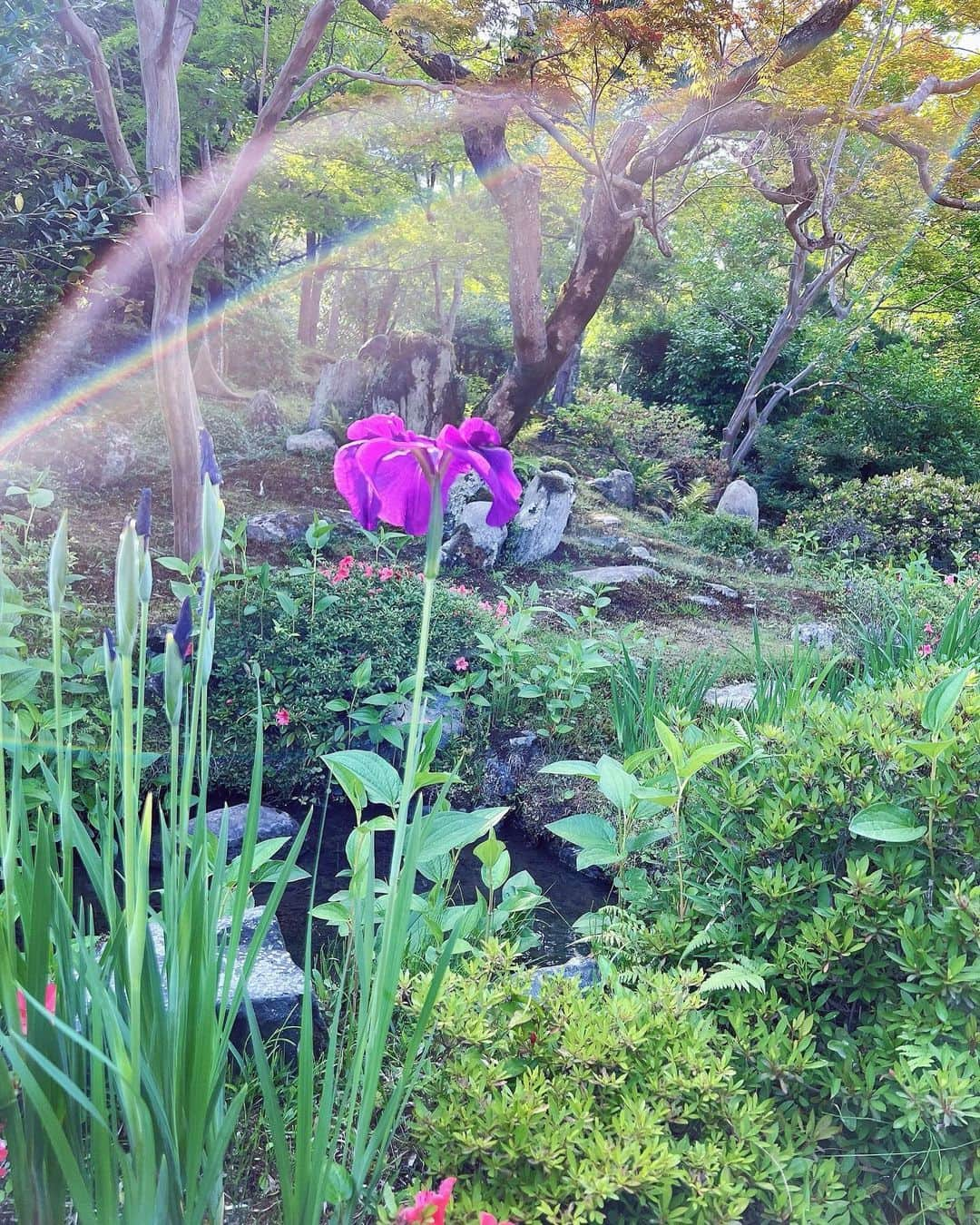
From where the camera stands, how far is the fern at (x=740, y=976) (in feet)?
3.90

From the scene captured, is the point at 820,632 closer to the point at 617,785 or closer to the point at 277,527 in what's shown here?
the point at 277,527

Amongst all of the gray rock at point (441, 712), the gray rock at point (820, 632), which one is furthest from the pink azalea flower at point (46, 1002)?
the gray rock at point (820, 632)

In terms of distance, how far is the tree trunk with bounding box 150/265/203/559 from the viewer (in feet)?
13.1

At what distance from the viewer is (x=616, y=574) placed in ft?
20.6

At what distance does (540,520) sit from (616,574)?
710 mm

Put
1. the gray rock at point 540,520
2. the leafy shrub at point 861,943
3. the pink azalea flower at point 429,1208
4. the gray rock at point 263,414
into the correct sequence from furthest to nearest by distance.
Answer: the gray rock at point 263,414 → the gray rock at point 540,520 → the leafy shrub at point 861,943 → the pink azalea flower at point 429,1208

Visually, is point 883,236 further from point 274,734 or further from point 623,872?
point 623,872

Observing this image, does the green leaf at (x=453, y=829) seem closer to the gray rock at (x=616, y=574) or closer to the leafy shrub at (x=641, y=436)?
the gray rock at (x=616, y=574)

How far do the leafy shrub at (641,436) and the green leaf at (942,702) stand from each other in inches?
362

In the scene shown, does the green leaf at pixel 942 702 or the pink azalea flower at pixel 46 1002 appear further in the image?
the green leaf at pixel 942 702

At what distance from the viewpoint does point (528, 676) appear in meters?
3.81

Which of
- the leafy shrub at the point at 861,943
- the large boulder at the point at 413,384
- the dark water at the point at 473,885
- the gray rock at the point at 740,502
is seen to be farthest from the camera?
the gray rock at the point at 740,502

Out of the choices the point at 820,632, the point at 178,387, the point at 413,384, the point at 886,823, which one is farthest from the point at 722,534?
the point at 886,823

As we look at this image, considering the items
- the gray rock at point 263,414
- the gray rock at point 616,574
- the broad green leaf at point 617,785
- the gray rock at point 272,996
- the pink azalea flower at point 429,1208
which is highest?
the gray rock at point 263,414
